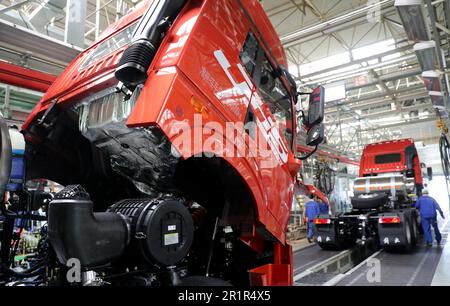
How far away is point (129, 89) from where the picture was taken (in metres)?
1.80

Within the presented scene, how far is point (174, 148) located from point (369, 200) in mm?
8266

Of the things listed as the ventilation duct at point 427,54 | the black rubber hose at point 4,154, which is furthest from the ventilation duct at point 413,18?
the black rubber hose at point 4,154

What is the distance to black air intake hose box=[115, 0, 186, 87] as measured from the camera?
5.63ft

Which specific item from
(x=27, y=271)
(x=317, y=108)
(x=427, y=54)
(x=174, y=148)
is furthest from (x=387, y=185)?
(x=27, y=271)

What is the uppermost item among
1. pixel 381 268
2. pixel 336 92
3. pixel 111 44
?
pixel 336 92

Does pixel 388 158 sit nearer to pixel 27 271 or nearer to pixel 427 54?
pixel 427 54

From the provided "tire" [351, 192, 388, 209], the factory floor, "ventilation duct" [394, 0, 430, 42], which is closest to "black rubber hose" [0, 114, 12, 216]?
the factory floor

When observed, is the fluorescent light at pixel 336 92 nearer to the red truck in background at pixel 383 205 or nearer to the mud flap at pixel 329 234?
the red truck in background at pixel 383 205

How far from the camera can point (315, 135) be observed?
3.02m

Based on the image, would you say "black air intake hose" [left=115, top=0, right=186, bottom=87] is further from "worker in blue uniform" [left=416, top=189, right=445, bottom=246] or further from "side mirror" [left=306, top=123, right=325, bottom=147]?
"worker in blue uniform" [left=416, top=189, right=445, bottom=246]

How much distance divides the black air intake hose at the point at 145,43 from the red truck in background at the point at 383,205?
7.25m

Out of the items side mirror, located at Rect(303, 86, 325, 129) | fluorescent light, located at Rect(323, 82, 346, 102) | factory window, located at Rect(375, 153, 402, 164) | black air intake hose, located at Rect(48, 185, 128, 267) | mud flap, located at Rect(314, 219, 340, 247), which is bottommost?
mud flap, located at Rect(314, 219, 340, 247)

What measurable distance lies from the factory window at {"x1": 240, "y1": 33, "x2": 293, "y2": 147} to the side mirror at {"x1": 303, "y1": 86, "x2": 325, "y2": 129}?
0.27 meters
